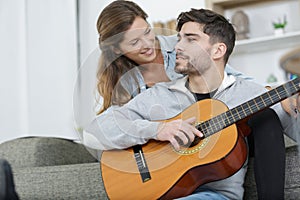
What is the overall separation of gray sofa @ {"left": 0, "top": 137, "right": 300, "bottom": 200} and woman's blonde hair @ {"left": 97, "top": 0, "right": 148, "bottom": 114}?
0.25m

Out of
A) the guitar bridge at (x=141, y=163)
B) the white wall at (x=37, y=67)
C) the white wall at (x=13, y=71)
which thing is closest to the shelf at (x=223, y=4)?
the white wall at (x=37, y=67)

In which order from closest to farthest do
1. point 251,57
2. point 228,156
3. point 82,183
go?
1. point 228,156
2. point 82,183
3. point 251,57

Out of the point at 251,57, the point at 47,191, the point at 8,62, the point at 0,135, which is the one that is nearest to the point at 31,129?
the point at 0,135

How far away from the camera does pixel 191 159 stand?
5.02ft

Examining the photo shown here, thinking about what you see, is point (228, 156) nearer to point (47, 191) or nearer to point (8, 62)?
point (47, 191)

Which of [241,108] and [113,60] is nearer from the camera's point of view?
[241,108]

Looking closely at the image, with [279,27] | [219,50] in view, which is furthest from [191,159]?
[279,27]

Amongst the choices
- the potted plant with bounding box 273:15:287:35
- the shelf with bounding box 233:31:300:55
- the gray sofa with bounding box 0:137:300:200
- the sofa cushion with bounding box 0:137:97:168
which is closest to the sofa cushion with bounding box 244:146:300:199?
the gray sofa with bounding box 0:137:300:200

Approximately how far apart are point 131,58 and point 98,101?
0.17m

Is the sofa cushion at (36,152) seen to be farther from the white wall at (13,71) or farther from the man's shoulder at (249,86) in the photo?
the white wall at (13,71)

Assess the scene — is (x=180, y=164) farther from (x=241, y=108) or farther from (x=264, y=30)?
(x=264, y=30)

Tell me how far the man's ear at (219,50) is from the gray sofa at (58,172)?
343 mm

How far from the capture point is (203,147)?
1.53m

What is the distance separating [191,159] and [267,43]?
2168mm
